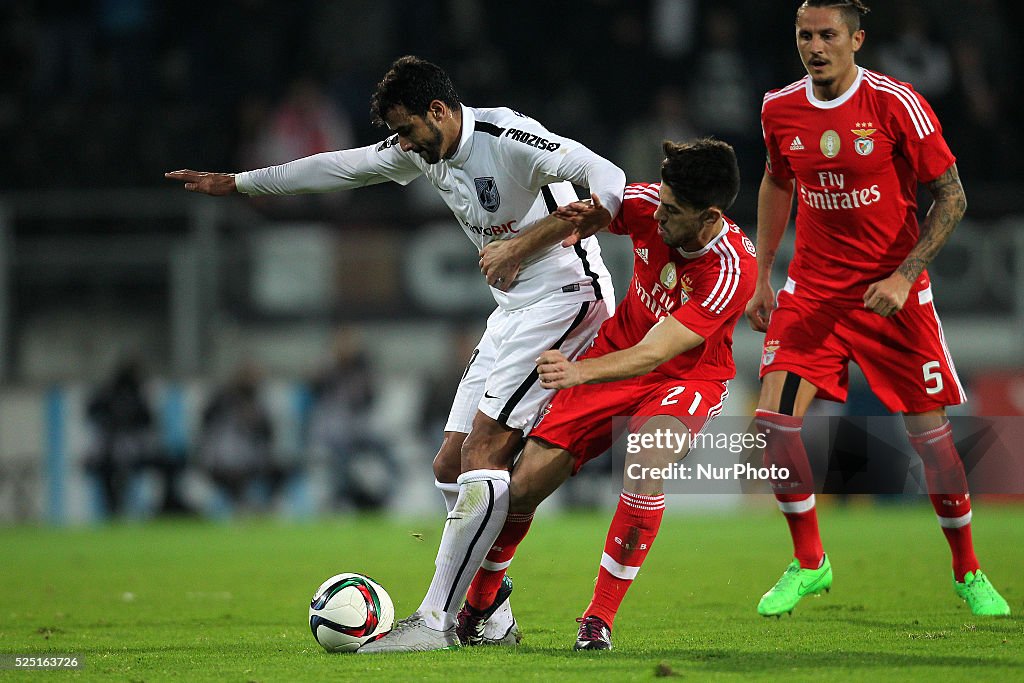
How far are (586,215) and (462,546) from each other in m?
1.40

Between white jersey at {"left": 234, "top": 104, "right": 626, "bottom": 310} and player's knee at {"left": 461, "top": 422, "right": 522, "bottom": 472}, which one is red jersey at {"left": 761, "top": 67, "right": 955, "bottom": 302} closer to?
white jersey at {"left": 234, "top": 104, "right": 626, "bottom": 310}

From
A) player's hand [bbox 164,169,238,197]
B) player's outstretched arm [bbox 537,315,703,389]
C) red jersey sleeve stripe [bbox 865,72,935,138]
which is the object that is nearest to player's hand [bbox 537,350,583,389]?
player's outstretched arm [bbox 537,315,703,389]

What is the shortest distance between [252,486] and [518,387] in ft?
30.5

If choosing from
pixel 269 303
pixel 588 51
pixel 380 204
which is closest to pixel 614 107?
pixel 588 51

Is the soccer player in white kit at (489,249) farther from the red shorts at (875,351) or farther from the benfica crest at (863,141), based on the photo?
the benfica crest at (863,141)

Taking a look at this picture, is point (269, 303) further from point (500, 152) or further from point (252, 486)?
point (500, 152)

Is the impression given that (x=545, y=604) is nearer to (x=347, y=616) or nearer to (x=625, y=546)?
(x=625, y=546)

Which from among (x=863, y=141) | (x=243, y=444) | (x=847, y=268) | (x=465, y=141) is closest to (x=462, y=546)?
(x=465, y=141)

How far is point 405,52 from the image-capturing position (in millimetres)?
16562

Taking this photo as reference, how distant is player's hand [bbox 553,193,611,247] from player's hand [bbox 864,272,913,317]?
1.35 meters

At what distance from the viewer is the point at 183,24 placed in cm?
1714

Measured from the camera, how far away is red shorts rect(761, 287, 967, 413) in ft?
21.3

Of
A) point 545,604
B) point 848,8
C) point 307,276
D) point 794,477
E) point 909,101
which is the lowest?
point 545,604

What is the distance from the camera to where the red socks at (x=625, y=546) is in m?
5.43
